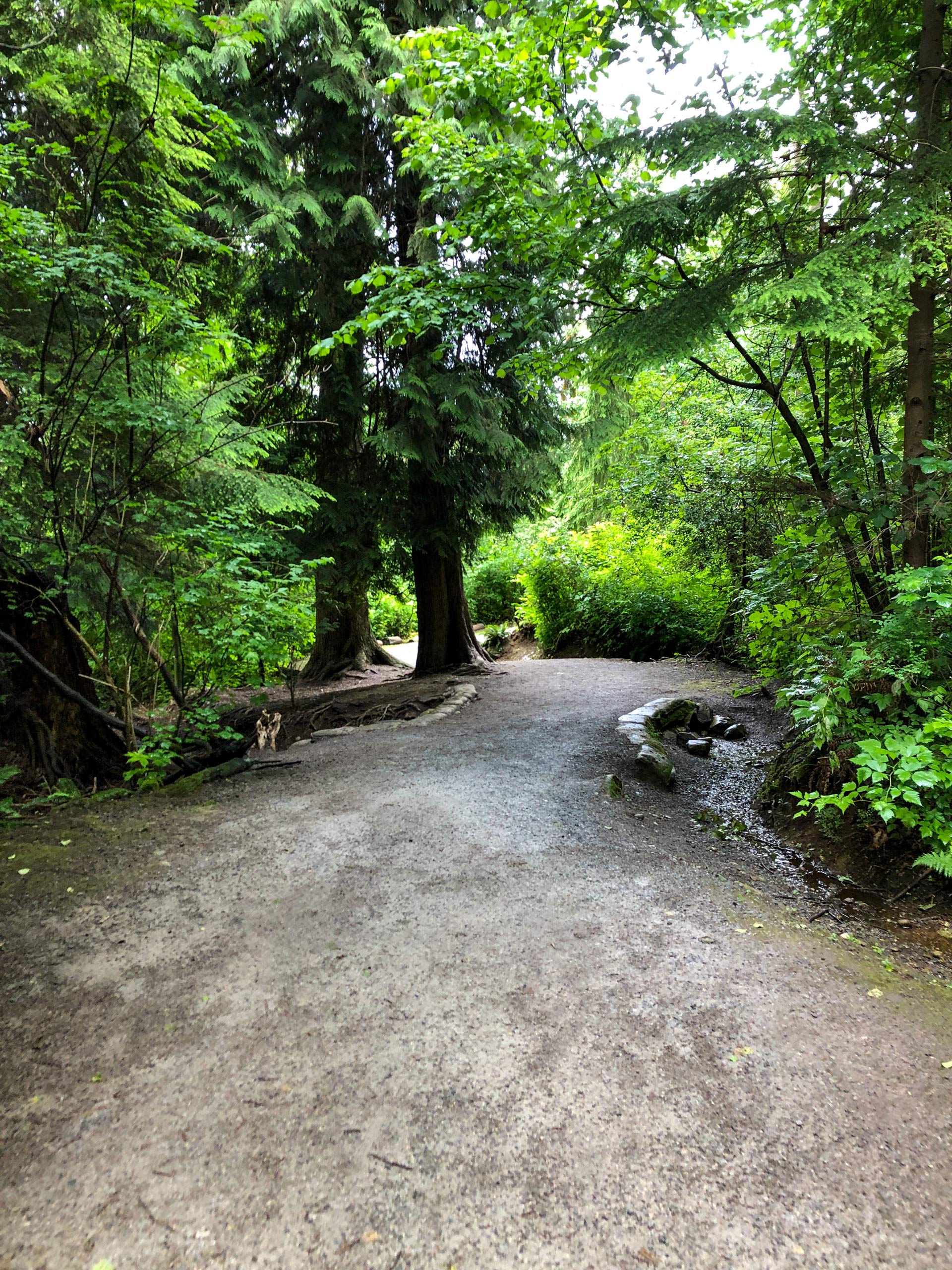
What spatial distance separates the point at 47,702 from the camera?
4.83 meters

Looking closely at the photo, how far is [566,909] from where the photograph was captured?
2.92 meters

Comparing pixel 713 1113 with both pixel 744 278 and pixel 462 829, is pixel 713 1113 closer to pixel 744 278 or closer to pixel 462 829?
pixel 462 829

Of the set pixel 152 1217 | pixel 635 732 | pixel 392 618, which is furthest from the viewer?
pixel 392 618

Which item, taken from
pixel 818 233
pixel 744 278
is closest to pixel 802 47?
pixel 818 233

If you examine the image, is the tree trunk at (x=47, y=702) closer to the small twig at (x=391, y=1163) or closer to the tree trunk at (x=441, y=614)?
the small twig at (x=391, y=1163)

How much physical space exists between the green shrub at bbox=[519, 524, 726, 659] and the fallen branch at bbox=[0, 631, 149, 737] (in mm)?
7954

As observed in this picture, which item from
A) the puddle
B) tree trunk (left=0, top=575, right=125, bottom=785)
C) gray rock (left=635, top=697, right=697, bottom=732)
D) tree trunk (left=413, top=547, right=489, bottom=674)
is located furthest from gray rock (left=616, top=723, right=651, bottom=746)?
tree trunk (left=0, top=575, right=125, bottom=785)

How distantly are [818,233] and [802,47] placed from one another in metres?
1.17

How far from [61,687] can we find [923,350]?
5844mm

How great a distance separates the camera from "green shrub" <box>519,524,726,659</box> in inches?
420

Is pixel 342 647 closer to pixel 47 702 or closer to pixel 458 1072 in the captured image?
pixel 47 702

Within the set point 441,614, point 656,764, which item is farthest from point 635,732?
point 441,614

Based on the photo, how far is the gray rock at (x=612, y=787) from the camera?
4441 mm

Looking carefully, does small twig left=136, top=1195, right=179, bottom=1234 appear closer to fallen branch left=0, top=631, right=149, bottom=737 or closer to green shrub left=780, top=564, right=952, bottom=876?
green shrub left=780, top=564, right=952, bottom=876
